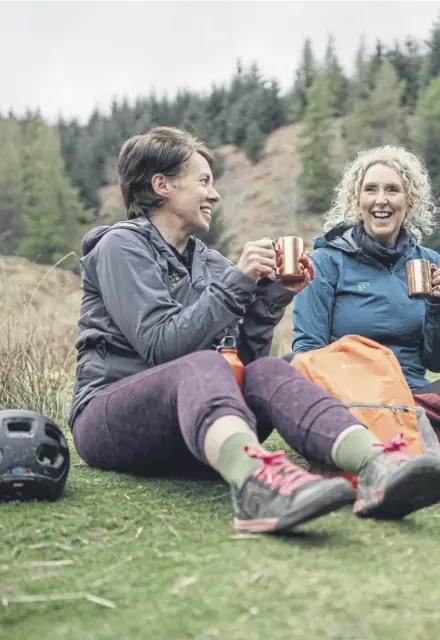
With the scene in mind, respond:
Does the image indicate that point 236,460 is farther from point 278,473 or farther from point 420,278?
point 420,278

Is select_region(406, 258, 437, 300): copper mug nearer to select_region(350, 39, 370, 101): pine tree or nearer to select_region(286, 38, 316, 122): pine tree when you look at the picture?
select_region(350, 39, 370, 101): pine tree

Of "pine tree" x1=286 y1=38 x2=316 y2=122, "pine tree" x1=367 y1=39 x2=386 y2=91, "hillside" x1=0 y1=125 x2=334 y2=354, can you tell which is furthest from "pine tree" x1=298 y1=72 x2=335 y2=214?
"pine tree" x1=286 y1=38 x2=316 y2=122

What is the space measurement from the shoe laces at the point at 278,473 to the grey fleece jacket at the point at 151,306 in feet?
2.15

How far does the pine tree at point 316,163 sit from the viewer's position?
2176 inches

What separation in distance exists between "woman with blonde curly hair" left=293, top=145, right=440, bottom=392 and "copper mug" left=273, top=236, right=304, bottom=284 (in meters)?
0.91

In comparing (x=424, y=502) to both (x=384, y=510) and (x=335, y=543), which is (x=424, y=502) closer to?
(x=384, y=510)

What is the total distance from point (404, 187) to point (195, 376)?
2039 mm

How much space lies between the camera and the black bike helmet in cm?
274

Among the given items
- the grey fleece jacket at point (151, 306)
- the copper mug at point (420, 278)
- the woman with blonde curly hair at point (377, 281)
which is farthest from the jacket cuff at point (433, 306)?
the grey fleece jacket at point (151, 306)

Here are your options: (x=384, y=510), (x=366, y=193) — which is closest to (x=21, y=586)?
(x=384, y=510)

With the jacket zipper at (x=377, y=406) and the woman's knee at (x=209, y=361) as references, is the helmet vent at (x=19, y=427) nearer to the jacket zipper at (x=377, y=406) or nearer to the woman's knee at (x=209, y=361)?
the woman's knee at (x=209, y=361)

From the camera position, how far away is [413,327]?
3861 mm

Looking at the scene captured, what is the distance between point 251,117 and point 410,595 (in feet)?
246

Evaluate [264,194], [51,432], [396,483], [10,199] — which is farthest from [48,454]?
[264,194]
